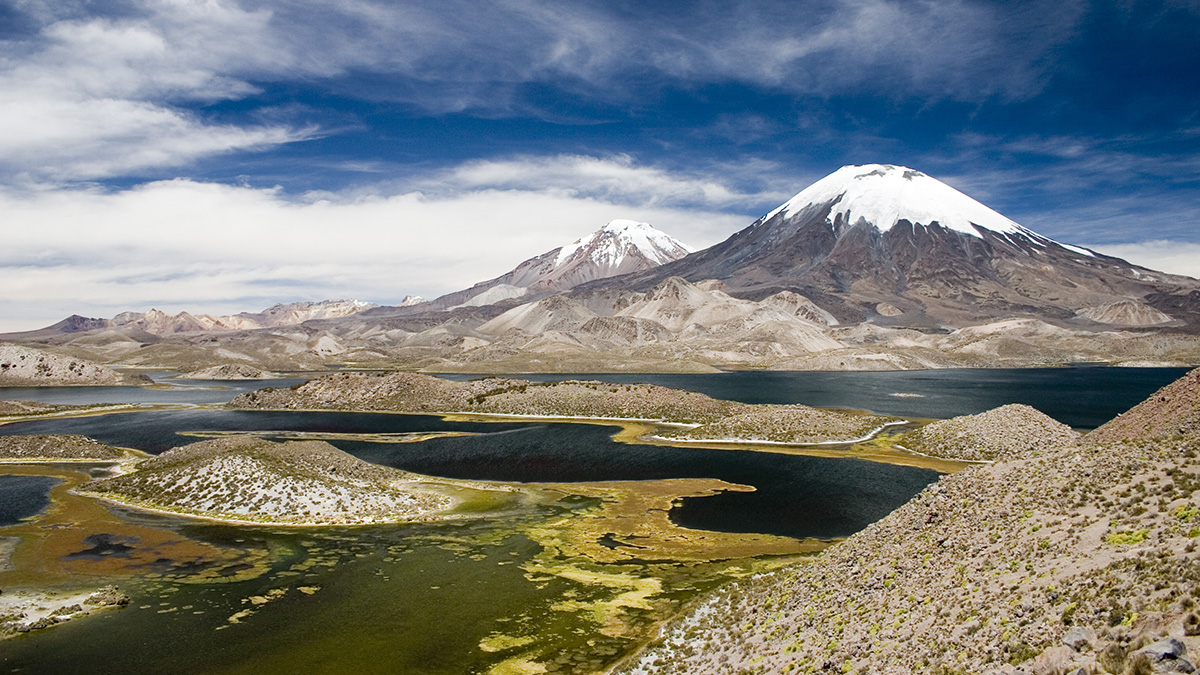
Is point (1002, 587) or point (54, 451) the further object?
point (54, 451)

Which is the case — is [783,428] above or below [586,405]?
above

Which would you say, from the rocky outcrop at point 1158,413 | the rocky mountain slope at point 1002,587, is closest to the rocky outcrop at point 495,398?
the rocky outcrop at point 1158,413

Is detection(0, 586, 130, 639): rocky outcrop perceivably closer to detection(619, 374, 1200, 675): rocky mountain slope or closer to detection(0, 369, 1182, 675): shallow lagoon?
detection(0, 369, 1182, 675): shallow lagoon

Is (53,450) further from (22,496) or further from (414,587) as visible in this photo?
(414,587)

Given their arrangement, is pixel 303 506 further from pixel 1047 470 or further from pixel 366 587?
pixel 1047 470

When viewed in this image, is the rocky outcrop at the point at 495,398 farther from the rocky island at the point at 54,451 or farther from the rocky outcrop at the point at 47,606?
the rocky outcrop at the point at 47,606

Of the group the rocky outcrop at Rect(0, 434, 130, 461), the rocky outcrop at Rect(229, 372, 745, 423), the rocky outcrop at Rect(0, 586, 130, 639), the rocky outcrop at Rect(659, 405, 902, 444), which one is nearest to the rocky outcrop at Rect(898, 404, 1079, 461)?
the rocky outcrop at Rect(659, 405, 902, 444)

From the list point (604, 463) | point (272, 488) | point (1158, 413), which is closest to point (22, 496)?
point (272, 488)

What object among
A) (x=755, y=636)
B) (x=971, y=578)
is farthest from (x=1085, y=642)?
(x=755, y=636)
